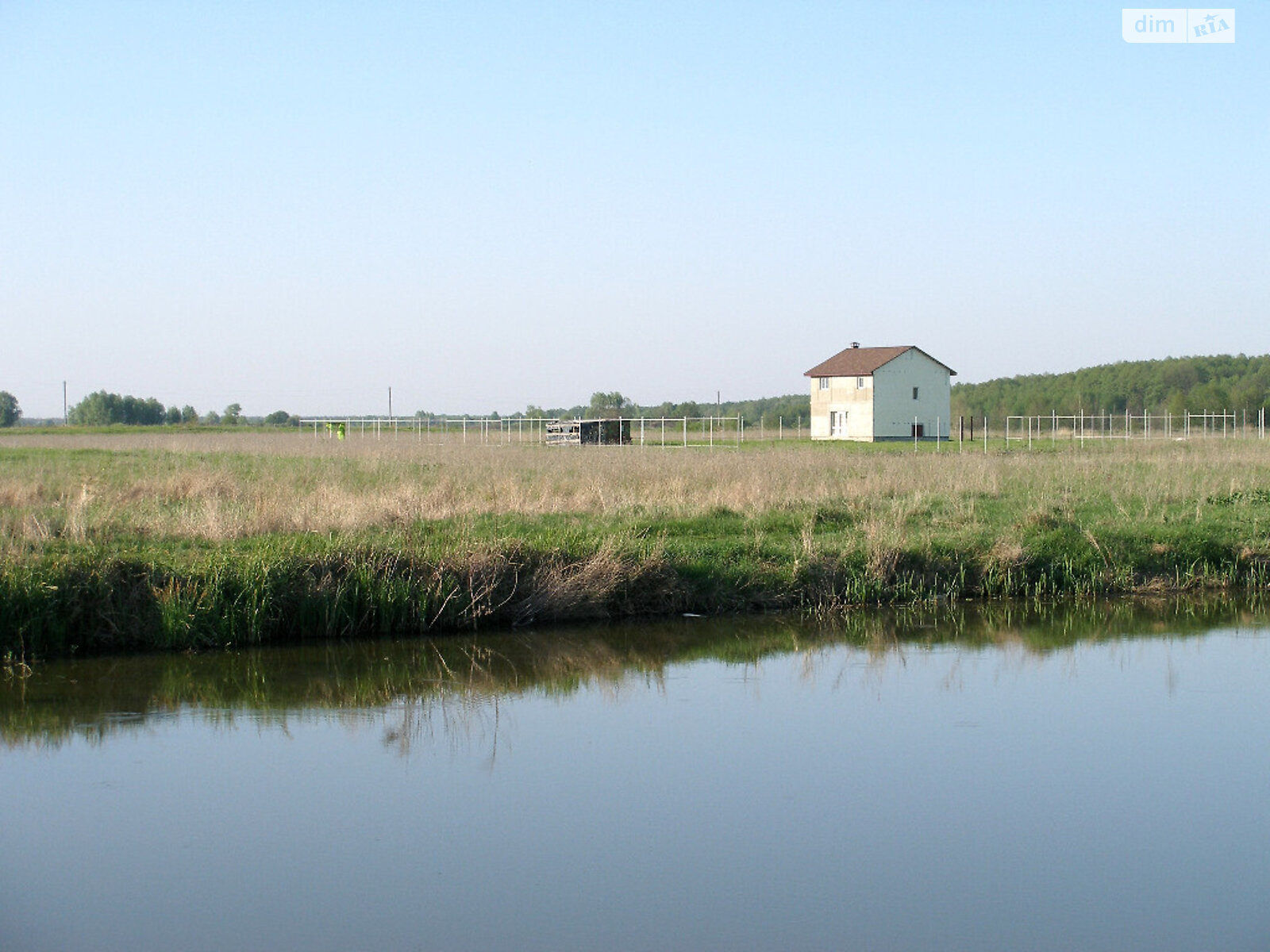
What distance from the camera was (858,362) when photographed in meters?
57.6

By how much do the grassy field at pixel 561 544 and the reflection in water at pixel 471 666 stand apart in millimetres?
385

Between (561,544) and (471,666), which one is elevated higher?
(561,544)

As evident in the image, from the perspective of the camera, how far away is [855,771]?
7996mm

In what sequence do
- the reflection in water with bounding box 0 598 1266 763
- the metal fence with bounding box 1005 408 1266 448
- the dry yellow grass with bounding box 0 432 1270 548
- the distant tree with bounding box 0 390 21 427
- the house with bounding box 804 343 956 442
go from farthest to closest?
the distant tree with bounding box 0 390 21 427
the house with bounding box 804 343 956 442
the metal fence with bounding box 1005 408 1266 448
the dry yellow grass with bounding box 0 432 1270 548
the reflection in water with bounding box 0 598 1266 763

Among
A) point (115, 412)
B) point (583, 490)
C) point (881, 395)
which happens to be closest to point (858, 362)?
point (881, 395)

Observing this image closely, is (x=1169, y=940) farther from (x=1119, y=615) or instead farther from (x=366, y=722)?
(x=1119, y=615)

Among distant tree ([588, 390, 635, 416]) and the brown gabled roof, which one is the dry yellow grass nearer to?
the brown gabled roof

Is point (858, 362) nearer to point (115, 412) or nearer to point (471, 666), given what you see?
point (471, 666)

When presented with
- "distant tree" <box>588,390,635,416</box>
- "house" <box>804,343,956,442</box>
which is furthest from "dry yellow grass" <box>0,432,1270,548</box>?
"distant tree" <box>588,390,635,416</box>

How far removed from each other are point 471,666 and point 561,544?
8.71 feet

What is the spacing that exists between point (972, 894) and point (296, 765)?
457cm

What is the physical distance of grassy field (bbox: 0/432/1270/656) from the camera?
11.5 m

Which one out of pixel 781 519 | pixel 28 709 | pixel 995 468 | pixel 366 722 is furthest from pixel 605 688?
pixel 995 468

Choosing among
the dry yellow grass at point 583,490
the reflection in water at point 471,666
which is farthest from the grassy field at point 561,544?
the reflection in water at point 471,666
